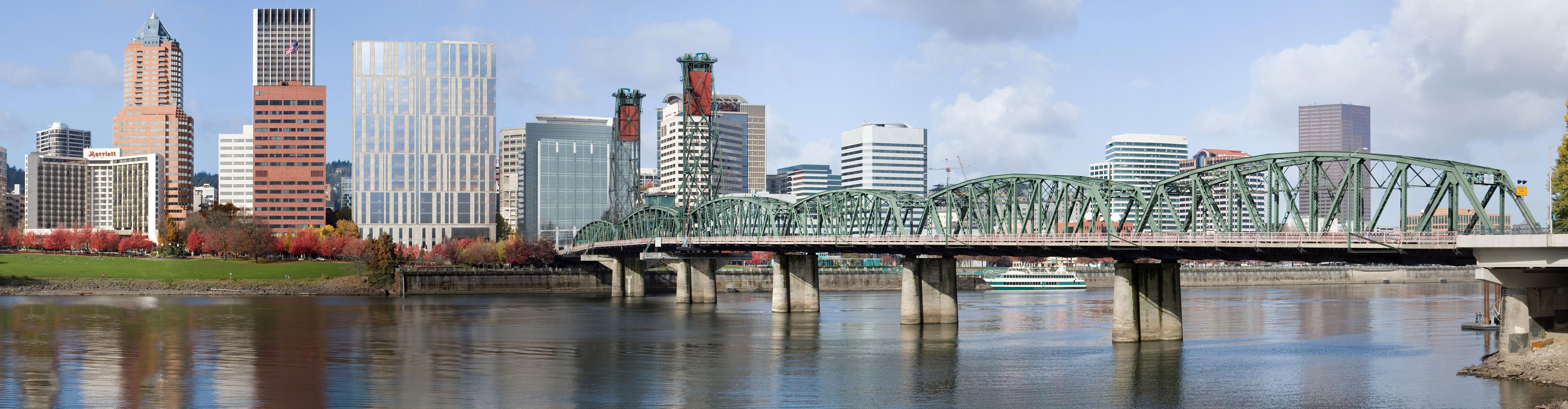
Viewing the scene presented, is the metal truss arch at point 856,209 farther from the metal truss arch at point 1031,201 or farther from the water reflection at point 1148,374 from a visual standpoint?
the water reflection at point 1148,374

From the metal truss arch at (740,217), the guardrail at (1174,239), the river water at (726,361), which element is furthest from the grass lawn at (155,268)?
the guardrail at (1174,239)

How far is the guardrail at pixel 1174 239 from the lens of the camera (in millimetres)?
65000

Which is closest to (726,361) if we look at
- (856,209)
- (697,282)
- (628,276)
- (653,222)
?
(856,209)

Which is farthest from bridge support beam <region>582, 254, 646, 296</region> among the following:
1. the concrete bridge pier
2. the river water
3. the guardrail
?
the guardrail

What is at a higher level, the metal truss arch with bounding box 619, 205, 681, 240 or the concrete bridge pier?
the metal truss arch with bounding box 619, 205, 681, 240

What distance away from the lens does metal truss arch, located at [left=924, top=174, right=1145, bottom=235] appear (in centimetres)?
8706

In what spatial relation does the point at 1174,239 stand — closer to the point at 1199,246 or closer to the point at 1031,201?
the point at 1199,246

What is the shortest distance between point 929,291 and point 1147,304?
28107mm

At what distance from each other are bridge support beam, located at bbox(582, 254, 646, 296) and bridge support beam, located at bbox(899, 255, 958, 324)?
8349cm

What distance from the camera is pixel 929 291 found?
109500 millimetres

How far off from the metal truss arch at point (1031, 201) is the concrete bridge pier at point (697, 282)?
5757 centimetres

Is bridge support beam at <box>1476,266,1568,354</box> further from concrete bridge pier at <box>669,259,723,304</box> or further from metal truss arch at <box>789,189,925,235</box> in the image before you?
concrete bridge pier at <box>669,259,723,304</box>

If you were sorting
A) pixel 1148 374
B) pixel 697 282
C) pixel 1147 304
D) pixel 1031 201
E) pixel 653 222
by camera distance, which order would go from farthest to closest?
1. pixel 653 222
2. pixel 697 282
3. pixel 1031 201
4. pixel 1147 304
5. pixel 1148 374

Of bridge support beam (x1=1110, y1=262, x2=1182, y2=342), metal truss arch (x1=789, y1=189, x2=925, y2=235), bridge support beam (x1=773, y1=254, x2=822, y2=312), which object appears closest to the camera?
bridge support beam (x1=1110, y1=262, x2=1182, y2=342)
